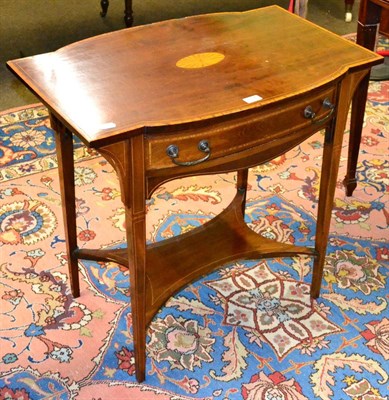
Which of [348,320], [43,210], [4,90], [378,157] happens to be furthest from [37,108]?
[348,320]

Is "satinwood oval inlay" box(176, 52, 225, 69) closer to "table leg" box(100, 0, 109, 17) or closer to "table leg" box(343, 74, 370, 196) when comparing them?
"table leg" box(343, 74, 370, 196)

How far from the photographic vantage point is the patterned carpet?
1.96 meters

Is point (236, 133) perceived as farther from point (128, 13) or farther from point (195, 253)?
point (128, 13)

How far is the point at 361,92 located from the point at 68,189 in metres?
1.21

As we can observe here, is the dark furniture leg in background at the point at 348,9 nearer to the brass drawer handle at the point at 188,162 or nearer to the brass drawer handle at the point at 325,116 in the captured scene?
the brass drawer handle at the point at 325,116

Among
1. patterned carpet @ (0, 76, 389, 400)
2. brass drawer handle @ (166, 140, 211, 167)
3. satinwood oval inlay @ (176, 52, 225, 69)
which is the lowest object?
patterned carpet @ (0, 76, 389, 400)

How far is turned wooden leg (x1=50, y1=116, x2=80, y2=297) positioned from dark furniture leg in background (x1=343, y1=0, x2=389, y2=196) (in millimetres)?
1141

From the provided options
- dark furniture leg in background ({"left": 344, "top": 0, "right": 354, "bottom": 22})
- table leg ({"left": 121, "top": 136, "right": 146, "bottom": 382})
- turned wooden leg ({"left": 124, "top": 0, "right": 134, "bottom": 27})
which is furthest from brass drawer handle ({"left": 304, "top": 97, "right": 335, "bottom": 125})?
dark furniture leg in background ({"left": 344, "top": 0, "right": 354, "bottom": 22})

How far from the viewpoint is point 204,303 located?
2230mm

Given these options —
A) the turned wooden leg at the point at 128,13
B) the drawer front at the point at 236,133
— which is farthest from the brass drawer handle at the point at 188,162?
the turned wooden leg at the point at 128,13

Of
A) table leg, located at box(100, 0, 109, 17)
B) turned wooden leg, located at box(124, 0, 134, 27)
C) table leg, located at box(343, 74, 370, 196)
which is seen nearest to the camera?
table leg, located at box(343, 74, 370, 196)

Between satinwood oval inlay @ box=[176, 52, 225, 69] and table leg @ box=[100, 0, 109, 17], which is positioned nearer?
satinwood oval inlay @ box=[176, 52, 225, 69]

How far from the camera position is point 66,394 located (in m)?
1.91

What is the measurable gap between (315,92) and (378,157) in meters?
1.38
